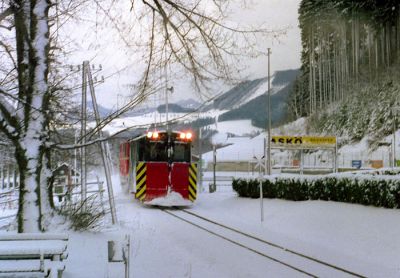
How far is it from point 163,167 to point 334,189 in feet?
27.8

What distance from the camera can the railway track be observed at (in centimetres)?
972

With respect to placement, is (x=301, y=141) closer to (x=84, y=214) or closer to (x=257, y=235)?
(x=257, y=235)

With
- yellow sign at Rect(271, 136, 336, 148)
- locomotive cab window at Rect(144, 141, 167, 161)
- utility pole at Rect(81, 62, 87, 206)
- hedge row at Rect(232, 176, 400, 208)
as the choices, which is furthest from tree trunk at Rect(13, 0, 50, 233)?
yellow sign at Rect(271, 136, 336, 148)

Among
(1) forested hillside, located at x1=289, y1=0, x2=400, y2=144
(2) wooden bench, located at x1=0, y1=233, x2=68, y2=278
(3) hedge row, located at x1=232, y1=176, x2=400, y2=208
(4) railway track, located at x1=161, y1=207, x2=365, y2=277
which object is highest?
(1) forested hillside, located at x1=289, y1=0, x2=400, y2=144

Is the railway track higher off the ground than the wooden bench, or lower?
lower

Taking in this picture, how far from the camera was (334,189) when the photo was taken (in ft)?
Answer: 54.5

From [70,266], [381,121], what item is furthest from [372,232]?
[381,121]

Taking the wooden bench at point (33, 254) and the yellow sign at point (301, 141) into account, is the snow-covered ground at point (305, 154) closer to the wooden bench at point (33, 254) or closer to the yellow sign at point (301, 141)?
the yellow sign at point (301, 141)

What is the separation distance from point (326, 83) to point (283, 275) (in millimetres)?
74436

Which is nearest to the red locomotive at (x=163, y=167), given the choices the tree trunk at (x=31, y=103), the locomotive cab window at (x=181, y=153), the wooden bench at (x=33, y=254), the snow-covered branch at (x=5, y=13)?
the locomotive cab window at (x=181, y=153)

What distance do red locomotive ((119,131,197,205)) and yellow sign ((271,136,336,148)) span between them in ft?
28.0

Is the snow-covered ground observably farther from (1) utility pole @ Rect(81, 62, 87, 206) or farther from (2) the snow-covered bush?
(2) the snow-covered bush

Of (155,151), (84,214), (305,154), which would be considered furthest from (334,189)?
(305,154)

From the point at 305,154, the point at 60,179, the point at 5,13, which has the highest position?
the point at 5,13
